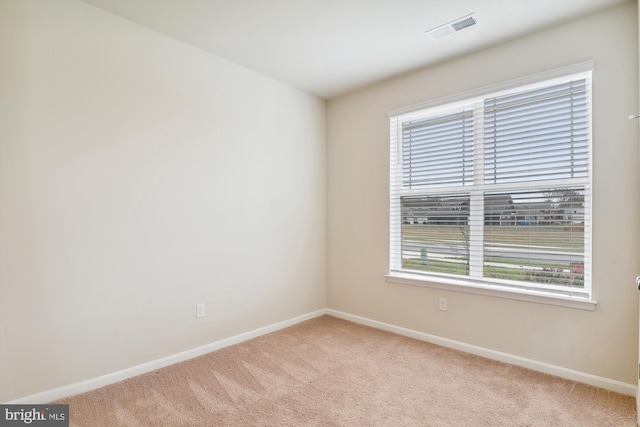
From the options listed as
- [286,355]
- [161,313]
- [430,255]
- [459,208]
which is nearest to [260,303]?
[286,355]

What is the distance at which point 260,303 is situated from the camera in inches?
126

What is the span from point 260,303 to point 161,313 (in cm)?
95

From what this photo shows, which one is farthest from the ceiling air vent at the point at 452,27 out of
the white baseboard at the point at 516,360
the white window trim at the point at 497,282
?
the white baseboard at the point at 516,360

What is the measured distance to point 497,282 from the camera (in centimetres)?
269

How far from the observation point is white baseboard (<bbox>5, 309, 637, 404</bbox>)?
6.78ft

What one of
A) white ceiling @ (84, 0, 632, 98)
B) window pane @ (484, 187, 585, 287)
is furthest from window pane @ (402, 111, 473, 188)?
white ceiling @ (84, 0, 632, 98)

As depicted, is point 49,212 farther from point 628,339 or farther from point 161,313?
point 628,339

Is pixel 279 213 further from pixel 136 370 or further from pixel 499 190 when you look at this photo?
pixel 499 190

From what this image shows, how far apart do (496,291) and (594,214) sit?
2.84 ft

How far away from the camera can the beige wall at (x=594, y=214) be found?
6.97 ft

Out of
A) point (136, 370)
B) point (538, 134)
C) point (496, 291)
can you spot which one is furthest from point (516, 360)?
point (136, 370)

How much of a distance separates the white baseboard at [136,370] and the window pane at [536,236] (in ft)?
7.12

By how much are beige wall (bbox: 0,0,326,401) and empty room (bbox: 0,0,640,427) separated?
1cm

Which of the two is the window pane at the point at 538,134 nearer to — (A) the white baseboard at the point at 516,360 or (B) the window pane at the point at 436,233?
(B) the window pane at the point at 436,233
